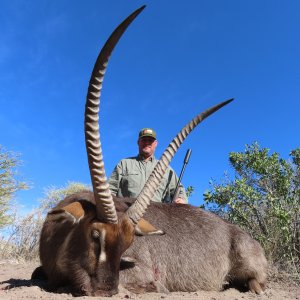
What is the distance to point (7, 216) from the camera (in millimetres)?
15211

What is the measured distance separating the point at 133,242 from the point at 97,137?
1946 millimetres

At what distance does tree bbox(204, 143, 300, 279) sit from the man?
1815mm

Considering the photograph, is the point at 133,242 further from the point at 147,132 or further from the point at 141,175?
the point at 147,132

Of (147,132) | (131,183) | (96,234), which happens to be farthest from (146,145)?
(96,234)

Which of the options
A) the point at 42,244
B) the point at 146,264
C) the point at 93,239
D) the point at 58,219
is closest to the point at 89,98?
the point at 93,239

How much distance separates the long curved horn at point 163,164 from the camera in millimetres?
5371

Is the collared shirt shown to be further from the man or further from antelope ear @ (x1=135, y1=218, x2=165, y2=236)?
antelope ear @ (x1=135, y1=218, x2=165, y2=236)

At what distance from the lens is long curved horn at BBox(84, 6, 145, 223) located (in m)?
4.04

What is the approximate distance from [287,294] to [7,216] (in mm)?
10913

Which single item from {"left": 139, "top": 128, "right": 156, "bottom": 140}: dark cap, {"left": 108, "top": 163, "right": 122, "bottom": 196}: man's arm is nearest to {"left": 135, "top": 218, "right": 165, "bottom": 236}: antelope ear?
{"left": 108, "top": 163, "right": 122, "bottom": 196}: man's arm

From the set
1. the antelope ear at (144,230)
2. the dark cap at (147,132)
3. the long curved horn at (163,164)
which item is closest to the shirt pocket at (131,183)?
the dark cap at (147,132)

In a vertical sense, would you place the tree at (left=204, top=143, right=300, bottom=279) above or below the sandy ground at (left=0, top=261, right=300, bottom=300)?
above

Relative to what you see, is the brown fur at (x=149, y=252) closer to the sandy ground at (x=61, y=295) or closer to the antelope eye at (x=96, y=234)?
the antelope eye at (x=96, y=234)

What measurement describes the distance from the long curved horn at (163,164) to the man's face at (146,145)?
4.01 m
